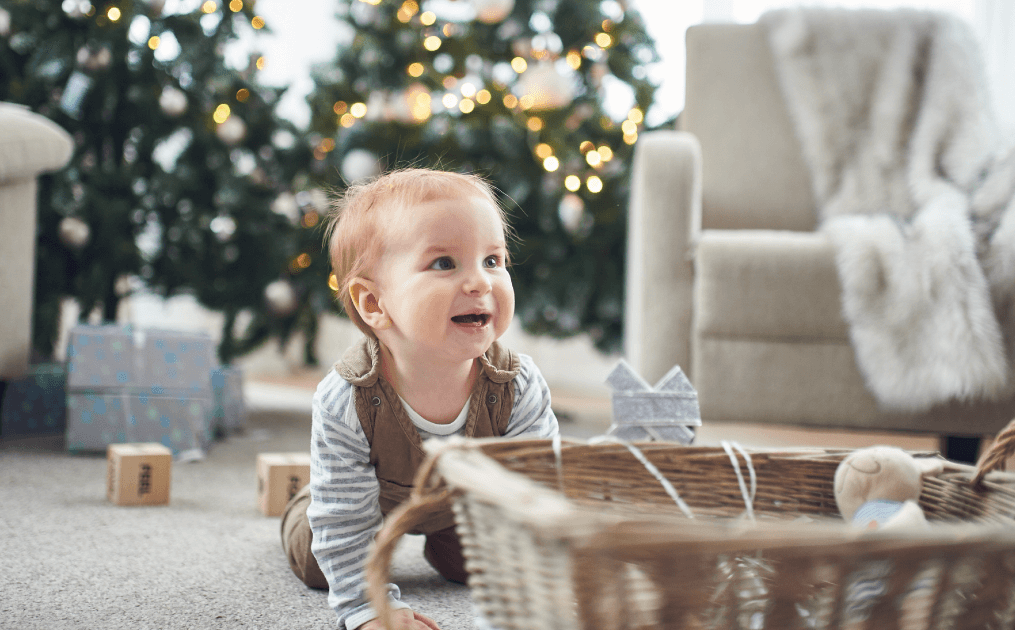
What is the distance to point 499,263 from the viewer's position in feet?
2.47

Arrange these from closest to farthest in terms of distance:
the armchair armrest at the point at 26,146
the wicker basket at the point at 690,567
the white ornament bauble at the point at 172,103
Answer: the wicker basket at the point at 690,567 → the armchair armrest at the point at 26,146 → the white ornament bauble at the point at 172,103

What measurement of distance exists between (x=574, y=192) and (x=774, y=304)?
0.83 meters

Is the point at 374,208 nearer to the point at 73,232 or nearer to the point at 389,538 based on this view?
the point at 389,538

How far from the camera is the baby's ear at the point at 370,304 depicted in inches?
29.5

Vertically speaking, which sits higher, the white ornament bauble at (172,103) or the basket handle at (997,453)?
the white ornament bauble at (172,103)

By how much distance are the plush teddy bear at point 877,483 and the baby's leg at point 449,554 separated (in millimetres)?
371

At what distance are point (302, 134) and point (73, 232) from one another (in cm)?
60

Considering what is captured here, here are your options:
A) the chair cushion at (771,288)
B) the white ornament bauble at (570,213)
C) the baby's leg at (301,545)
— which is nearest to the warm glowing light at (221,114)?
the white ornament bauble at (570,213)

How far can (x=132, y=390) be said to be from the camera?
1440 mm

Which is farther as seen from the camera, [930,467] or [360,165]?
[360,165]

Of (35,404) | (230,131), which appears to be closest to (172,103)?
(230,131)

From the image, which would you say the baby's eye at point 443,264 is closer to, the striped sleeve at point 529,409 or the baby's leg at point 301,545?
the striped sleeve at point 529,409

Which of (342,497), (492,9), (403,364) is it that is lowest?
(342,497)

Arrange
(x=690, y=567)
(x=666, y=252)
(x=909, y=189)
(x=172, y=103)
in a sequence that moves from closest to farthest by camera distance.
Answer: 1. (x=690, y=567)
2. (x=666, y=252)
3. (x=909, y=189)
4. (x=172, y=103)
